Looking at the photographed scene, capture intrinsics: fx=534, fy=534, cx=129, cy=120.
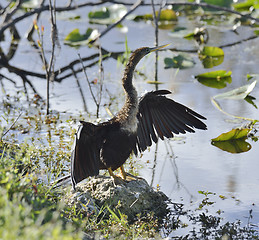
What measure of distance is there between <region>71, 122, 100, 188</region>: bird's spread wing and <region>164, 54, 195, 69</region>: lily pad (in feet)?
12.4

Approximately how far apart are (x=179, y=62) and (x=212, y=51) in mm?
607

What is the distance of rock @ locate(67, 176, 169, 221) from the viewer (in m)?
3.62

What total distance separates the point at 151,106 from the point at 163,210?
79 cm

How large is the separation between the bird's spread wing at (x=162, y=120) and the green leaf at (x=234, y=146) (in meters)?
0.88

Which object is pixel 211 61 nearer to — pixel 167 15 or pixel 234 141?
pixel 167 15

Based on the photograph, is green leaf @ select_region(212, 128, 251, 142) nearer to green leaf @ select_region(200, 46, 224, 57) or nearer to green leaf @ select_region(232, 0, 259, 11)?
green leaf @ select_region(200, 46, 224, 57)

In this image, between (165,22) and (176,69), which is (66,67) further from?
(165,22)

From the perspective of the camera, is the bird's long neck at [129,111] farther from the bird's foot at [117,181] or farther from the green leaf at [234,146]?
the green leaf at [234,146]

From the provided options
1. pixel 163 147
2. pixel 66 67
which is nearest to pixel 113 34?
pixel 66 67

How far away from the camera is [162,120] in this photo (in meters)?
4.05

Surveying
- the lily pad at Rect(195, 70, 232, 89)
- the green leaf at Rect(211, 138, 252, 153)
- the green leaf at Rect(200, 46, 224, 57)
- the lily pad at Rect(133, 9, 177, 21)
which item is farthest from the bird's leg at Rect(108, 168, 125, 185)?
the lily pad at Rect(133, 9, 177, 21)

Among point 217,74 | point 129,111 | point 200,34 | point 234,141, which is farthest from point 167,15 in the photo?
point 129,111

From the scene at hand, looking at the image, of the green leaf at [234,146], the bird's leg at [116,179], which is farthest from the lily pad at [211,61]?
the bird's leg at [116,179]

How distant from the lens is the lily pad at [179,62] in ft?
23.6
